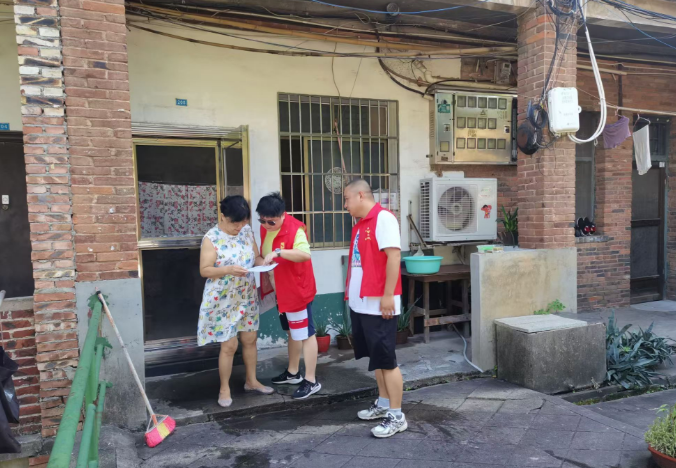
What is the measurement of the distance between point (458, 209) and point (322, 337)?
7.99ft

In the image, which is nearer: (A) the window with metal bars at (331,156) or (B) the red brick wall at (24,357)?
(B) the red brick wall at (24,357)

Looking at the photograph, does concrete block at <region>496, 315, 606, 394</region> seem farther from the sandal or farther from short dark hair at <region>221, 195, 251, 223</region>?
Answer: short dark hair at <region>221, 195, 251, 223</region>

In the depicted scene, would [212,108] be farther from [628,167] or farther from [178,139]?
[628,167]

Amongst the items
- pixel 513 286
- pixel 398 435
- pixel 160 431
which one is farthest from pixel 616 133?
pixel 160 431

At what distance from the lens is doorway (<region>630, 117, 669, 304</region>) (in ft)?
26.5

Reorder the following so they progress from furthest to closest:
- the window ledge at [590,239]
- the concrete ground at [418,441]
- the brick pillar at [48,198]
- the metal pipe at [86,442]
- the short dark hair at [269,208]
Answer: the window ledge at [590,239] → the short dark hair at [269,208] → the brick pillar at [48,198] → the concrete ground at [418,441] → the metal pipe at [86,442]

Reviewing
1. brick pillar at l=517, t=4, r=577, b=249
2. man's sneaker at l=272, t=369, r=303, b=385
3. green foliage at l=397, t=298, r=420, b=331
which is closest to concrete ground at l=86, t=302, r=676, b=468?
man's sneaker at l=272, t=369, r=303, b=385

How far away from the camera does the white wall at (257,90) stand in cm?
515

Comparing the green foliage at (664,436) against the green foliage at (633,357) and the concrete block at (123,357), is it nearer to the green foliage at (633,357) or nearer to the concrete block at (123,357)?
the green foliage at (633,357)

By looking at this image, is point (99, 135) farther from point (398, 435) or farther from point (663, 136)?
point (663, 136)

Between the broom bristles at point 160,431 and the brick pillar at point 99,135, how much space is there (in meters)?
1.17

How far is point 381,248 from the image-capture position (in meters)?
3.58

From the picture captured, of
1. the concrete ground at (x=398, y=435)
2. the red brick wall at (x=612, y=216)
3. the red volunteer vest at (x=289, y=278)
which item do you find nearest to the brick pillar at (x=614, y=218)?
the red brick wall at (x=612, y=216)

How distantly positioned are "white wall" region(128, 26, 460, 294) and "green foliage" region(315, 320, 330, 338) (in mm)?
399
